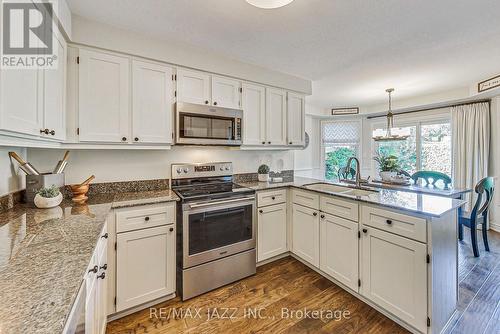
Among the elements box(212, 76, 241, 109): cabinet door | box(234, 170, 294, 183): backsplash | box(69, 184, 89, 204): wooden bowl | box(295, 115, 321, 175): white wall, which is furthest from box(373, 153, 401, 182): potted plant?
box(69, 184, 89, 204): wooden bowl

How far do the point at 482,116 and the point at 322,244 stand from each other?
3.83 meters

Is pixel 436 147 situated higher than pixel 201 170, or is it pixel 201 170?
pixel 436 147

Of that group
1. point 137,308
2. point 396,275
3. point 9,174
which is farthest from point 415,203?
point 9,174

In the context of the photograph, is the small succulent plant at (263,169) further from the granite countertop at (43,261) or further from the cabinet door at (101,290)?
the cabinet door at (101,290)

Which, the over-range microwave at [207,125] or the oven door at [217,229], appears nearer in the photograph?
the oven door at [217,229]

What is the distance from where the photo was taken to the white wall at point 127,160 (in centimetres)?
200

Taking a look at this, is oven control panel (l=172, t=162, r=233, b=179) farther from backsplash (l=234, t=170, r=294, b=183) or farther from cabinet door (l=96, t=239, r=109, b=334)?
cabinet door (l=96, t=239, r=109, b=334)

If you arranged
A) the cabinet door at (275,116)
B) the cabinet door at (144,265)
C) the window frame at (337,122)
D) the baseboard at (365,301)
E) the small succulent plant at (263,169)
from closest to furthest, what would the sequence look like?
the baseboard at (365,301) → the cabinet door at (144,265) → the cabinet door at (275,116) → the small succulent plant at (263,169) → the window frame at (337,122)

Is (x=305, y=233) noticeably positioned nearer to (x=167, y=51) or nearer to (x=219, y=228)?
(x=219, y=228)

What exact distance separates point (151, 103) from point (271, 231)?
1.93 metres

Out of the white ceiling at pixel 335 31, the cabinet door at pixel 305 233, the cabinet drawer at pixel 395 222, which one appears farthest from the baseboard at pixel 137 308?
the white ceiling at pixel 335 31

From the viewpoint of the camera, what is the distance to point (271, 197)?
2.66 metres

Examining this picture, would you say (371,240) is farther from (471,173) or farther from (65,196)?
(471,173)

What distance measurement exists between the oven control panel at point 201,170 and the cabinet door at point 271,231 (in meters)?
0.71
